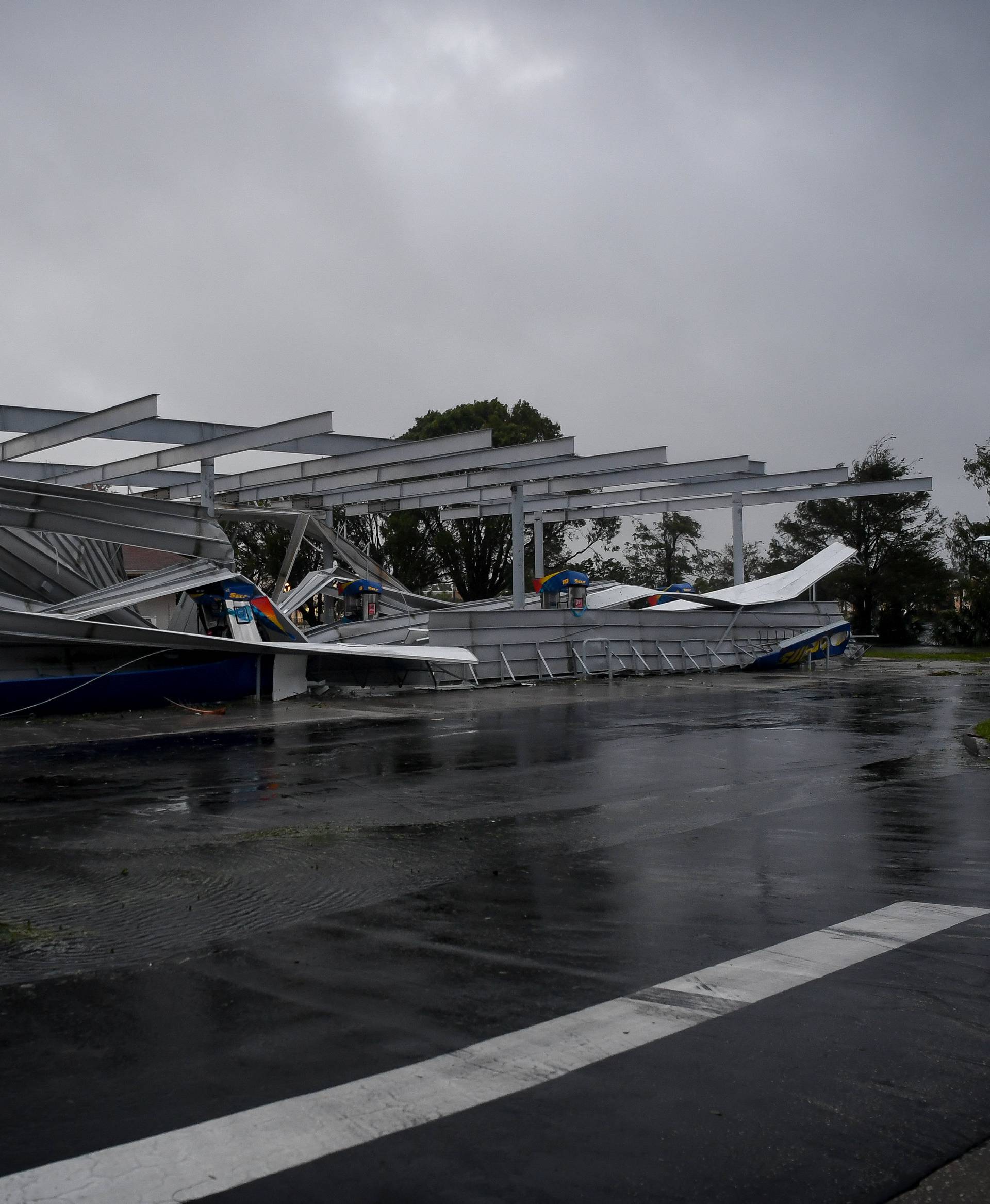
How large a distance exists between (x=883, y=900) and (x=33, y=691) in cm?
1461

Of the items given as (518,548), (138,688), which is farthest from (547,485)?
(138,688)

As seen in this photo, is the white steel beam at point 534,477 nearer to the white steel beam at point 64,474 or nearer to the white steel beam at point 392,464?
the white steel beam at point 392,464

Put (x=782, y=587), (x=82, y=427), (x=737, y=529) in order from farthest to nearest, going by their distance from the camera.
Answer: (x=737, y=529) < (x=782, y=587) < (x=82, y=427)

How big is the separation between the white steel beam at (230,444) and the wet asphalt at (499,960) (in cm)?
1137

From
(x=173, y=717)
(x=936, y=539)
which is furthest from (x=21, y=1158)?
(x=936, y=539)

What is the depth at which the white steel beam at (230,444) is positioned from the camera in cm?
2155

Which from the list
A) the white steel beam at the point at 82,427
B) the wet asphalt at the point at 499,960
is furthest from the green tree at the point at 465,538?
the wet asphalt at the point at 499,960

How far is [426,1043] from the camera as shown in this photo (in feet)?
12.6

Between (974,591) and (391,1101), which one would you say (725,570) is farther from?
(391,1101)

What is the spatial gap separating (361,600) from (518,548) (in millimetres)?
4110

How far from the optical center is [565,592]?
93.1 ft

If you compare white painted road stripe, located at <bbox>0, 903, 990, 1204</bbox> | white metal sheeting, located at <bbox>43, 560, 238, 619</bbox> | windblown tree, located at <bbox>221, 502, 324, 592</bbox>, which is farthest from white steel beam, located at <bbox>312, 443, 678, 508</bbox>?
white painted road stripe, located at <bbox>0, 903, 990, 1204</bbox>

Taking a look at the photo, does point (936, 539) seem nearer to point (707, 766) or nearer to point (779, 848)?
point (707, 766)

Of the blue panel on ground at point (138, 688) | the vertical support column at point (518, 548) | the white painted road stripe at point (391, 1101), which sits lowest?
the white painted road stripe at point (391, 1101)
